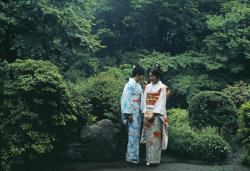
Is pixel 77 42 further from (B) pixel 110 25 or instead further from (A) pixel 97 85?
(B) pixel 110 25

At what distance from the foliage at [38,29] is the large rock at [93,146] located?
3.38 meters

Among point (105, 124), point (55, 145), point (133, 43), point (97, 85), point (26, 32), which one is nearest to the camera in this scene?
point (55, 145)

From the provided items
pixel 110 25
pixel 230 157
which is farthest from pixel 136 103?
pixel 110 25

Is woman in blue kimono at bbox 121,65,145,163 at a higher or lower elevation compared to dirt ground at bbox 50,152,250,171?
higher

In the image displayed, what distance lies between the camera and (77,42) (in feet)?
28.0

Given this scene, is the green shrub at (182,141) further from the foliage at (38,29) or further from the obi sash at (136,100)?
the foliage at (38,29)

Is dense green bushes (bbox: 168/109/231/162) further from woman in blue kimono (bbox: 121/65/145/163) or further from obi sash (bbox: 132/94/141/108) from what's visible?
obi sash (bbox: 132/94/141/108)

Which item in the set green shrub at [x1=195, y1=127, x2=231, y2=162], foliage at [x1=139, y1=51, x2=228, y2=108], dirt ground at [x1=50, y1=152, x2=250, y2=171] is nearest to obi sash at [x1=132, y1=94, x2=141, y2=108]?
dirt ground at [x1=50, y1=152, x2=250, y2=171]

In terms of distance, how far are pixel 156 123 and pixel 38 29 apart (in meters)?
5.28

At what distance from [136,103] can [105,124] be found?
3.07 ft

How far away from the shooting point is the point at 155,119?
19.2 feet

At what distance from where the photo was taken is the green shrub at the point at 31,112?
16.0 ft

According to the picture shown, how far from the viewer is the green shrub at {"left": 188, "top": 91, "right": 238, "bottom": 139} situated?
26.0 ft

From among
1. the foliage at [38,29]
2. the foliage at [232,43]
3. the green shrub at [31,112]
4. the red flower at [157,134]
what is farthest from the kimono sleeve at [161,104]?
the foliage at [232,43]
